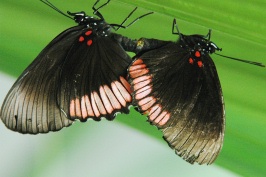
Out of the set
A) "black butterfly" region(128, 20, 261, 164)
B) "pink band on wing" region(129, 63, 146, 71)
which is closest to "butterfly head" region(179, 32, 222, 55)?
"black butterfly" region(128, 20, 261, 164)

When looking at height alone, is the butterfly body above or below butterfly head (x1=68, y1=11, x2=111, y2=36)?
below

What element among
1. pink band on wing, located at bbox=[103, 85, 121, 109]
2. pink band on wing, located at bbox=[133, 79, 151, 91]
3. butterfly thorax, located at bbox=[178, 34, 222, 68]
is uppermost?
butterfly thorax, located at bbox=[178, 34, 222, 68]

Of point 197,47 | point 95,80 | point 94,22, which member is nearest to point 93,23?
point 94,22

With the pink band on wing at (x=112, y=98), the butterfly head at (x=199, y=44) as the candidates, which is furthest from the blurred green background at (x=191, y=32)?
the pink band on wing at (x=112, y=98)

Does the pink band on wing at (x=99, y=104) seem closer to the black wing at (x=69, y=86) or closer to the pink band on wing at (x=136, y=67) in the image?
the black wing at (x=69, y=86)

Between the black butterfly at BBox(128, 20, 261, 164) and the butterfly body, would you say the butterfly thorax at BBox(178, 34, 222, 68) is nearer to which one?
the black butterfly at BBox(128, 20, 261, 164)

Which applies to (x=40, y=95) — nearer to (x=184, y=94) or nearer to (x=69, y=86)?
(x=69, y=86)

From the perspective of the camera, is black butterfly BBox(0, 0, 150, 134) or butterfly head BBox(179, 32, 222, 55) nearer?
butterfly head BBox(179, 32, 222, 55)
